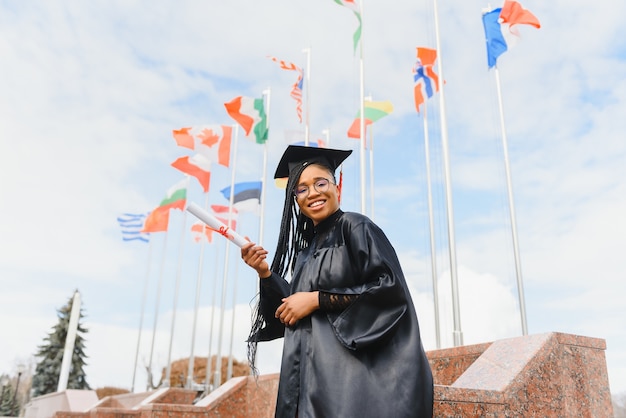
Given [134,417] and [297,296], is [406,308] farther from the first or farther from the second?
[134,417]

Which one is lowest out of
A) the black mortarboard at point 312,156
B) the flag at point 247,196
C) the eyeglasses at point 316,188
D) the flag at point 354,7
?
the eyeglasses at point 316,188

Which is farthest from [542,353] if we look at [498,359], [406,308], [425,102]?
[425,102]

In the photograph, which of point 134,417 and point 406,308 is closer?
point 406,308

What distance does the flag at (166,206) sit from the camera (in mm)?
19500

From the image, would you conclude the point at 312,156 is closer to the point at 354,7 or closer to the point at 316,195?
the point at 316,195

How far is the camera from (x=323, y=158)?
297 centimetres

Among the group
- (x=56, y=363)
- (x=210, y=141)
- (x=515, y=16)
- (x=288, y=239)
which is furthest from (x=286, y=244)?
(x=56, y=363)

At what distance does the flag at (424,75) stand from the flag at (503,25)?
1.29 metres

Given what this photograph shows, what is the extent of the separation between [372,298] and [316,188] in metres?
0.72

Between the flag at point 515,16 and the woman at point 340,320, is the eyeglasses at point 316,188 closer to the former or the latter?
the woman at point 340,320

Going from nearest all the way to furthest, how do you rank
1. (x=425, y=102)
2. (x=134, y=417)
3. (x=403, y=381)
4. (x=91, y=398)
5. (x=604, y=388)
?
(x=403, y=381) → (x=604, y=388) → (x=134, y=417) → (x=425, y=102) → (x=91, y=398)

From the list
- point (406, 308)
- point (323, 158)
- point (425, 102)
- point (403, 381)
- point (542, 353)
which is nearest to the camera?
point (403, 381)

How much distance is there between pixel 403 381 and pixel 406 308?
1.04 feet

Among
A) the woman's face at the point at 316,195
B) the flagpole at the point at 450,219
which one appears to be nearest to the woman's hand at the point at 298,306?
the woman's face at the point at 316,195
